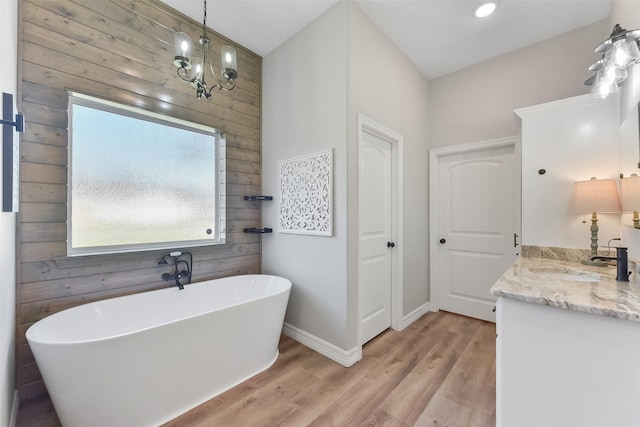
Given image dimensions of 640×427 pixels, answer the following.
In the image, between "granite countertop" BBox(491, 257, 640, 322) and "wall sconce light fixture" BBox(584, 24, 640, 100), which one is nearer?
"granite countertop" BBox(491, 257, 640, 322)

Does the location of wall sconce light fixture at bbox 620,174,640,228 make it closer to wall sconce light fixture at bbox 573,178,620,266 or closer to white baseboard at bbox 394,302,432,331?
wall sconce light fixture at bbox 573,178,620,266

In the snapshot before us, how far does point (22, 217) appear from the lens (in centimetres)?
166

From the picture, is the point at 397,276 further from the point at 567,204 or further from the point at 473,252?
the point at 567,204

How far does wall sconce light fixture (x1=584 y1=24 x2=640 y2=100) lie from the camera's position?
137cm

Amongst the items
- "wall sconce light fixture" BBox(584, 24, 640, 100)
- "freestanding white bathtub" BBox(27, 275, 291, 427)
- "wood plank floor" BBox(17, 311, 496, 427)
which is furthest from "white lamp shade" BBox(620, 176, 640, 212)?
"freestanding white bathtub" BBox(27, 275, 291, 427)

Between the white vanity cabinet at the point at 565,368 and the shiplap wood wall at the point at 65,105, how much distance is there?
241cm

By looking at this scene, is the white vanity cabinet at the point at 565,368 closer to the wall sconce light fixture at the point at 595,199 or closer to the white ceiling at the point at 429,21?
the wall sconce light fixture at the point at 595,199

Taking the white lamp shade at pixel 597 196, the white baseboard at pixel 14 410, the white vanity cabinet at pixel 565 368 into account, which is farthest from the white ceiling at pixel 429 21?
the white baseboard at pixel 14 410

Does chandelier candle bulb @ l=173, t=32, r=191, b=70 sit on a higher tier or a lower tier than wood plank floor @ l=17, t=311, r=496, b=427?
higher

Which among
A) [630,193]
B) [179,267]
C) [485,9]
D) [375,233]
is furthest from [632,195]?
[179,267]

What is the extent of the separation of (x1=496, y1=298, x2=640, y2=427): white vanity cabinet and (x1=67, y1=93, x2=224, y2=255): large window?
244 cm

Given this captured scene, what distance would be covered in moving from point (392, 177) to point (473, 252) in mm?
1357

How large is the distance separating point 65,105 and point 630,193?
3.74 metres

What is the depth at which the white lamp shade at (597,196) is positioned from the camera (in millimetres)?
1774
